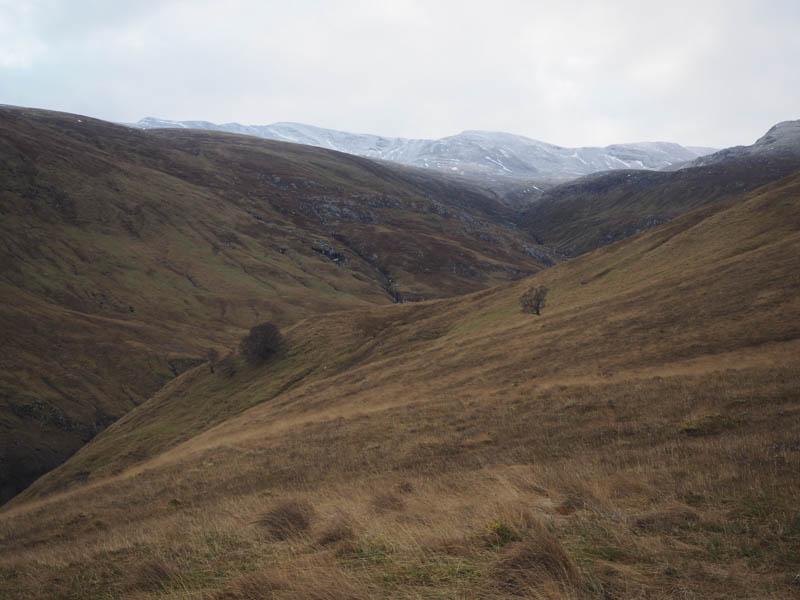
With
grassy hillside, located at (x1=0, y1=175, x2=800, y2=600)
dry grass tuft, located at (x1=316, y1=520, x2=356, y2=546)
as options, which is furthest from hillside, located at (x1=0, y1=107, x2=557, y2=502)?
dry grass tuft, located at (x1=316, y1=520, x2=356, y2=546)

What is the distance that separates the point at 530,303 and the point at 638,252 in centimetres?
1884

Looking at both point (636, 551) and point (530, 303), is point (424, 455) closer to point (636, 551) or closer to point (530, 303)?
point (636, 551)

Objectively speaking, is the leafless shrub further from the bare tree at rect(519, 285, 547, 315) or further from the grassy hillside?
the bare tree at rect(519, 285, 547, 315)

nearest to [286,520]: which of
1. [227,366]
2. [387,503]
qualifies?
[387,503]

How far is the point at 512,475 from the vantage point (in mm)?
11883

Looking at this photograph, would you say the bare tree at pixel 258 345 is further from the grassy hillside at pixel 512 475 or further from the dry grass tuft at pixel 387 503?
the dry grass tuft at pixel 387 503

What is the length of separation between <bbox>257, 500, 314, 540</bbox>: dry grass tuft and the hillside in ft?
224

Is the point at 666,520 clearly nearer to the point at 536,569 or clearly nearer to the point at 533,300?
the point at 536,569

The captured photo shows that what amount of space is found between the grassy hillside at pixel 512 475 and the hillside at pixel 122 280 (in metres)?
34.9

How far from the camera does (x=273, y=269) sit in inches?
6275

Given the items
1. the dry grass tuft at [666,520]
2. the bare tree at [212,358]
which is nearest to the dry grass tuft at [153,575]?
the dry grass tuft at [666,520]

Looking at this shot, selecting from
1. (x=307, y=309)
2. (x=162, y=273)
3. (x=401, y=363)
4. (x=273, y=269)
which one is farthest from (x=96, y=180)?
(x=401, y=363)

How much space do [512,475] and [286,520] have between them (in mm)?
5814

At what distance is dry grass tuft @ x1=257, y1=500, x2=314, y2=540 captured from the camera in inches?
361
